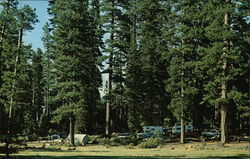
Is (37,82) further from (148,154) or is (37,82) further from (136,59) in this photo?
(148,154)

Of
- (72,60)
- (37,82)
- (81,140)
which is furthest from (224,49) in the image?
(37,82)

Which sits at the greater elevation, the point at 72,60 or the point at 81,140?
the point at 72,60

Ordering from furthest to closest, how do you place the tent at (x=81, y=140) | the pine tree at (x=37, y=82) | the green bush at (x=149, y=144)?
the pine tree at (x=37, y=82)
the tent at (x=81, y=140)
the green bush at (x=149, y=144)

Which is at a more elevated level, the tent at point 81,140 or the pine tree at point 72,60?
the pine tree at point 72,60

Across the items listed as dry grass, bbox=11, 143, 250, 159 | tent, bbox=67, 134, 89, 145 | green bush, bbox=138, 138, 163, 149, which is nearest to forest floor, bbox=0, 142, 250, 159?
dry grass, bbox=11, 143, 250, 159

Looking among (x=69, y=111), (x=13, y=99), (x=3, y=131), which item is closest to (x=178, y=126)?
(x=69, y=111)

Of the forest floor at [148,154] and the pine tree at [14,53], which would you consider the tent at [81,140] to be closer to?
the pine tree at [14,53]

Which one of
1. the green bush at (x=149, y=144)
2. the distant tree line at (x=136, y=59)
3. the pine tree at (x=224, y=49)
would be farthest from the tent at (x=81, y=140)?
the pine tree at (x=224, y=49)

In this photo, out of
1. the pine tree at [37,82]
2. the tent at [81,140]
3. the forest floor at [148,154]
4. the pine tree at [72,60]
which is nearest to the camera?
the forest floor at [148,154]

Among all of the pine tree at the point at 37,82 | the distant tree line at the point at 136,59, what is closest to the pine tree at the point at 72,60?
the distant tree line at the point at 136,59

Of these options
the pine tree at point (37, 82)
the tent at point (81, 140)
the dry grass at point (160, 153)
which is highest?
the pine tree at point (37, 82)

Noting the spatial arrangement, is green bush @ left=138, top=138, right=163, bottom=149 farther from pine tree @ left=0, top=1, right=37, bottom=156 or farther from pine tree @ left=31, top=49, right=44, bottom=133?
pine tree @ left=31, top=49, right=44, bottom=133

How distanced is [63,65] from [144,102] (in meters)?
22.0

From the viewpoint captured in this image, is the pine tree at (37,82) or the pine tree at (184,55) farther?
the pine tree at (37,82)
